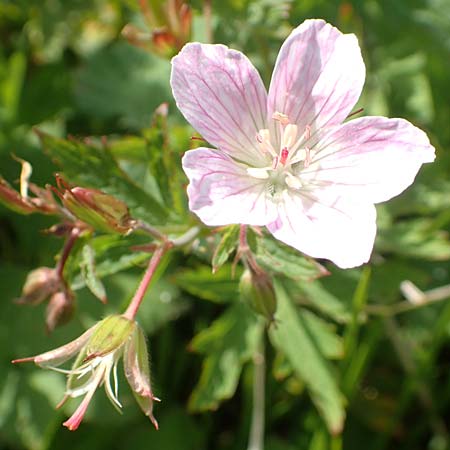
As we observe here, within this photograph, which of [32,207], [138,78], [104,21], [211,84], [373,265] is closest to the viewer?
[211,84]

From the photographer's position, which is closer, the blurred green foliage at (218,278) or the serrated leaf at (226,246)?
the serrated leaf at (226,246)

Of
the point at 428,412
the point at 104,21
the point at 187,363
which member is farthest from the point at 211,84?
the point at 104,21

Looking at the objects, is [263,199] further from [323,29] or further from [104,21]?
[104,21]

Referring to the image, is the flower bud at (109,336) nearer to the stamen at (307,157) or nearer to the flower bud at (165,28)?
the stamen at (307,157)

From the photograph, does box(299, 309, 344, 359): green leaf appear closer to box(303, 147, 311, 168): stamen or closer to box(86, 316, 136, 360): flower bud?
box(303, 147, 311, 168): stamen

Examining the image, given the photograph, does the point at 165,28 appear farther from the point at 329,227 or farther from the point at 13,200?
the point at 329,227

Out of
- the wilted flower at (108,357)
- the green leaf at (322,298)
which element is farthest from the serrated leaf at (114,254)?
the green leaf at (322,298)

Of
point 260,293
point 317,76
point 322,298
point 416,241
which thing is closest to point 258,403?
point 322,298
